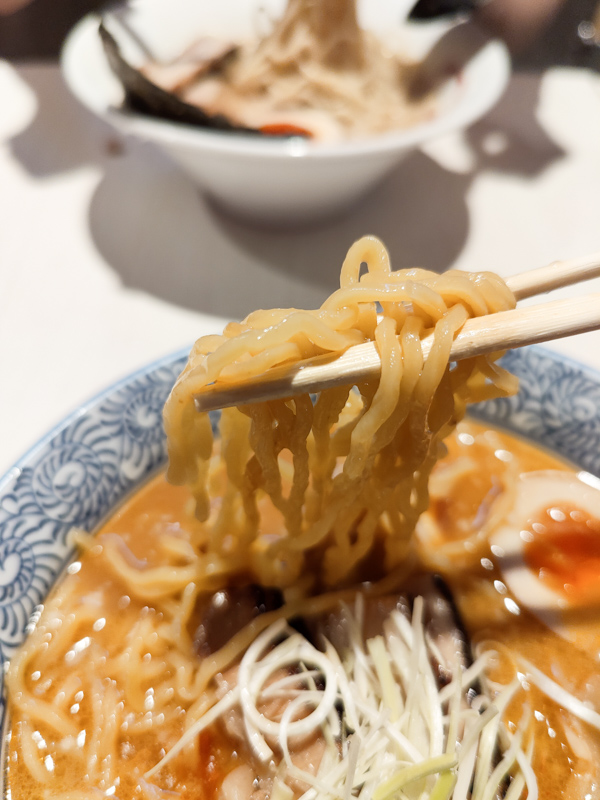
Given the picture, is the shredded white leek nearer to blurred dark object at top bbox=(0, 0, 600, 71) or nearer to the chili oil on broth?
the chili oil on broth

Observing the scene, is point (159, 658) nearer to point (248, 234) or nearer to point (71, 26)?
point (248, 234)

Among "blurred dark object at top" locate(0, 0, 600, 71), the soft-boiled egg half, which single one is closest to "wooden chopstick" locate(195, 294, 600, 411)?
the soft-boiled egg half

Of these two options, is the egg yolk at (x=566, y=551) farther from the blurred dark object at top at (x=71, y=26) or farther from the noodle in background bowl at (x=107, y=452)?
the blurred dark object at top at (x=71, y=26)

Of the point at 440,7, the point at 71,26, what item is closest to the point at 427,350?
the point at 440,7

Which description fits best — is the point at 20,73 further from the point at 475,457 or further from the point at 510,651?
the point at 510,651

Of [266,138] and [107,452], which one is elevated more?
[266,138]
